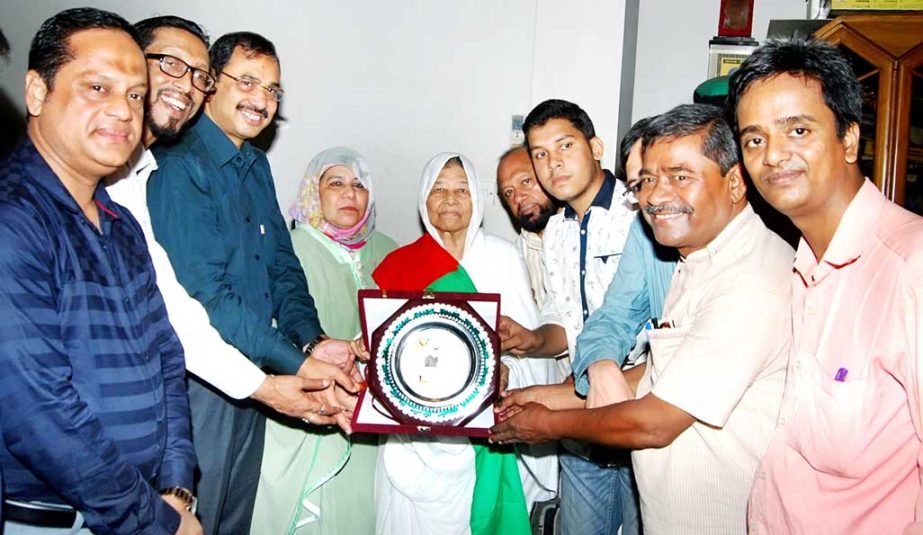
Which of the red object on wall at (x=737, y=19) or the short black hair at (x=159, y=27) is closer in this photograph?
the short black hair at (x=159, y=27)

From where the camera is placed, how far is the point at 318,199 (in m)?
3.23

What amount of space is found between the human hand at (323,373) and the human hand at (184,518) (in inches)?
30.0

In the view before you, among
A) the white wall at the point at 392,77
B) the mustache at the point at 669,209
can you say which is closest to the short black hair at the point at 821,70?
the mustache at the point at 669,209

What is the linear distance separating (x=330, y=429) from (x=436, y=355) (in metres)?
0.77

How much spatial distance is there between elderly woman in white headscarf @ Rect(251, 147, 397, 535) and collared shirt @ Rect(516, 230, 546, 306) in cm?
65

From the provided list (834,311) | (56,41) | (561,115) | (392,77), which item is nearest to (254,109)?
(56,41)

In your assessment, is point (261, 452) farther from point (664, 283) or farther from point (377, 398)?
point (664, 283)

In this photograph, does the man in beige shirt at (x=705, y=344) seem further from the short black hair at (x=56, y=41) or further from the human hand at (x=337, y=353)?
the short black hair at (x=56, y=41)

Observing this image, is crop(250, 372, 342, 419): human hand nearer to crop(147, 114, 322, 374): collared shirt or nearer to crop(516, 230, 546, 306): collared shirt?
crop(147, 114, 322, 374): collared shirt

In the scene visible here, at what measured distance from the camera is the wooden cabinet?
338 centimetres

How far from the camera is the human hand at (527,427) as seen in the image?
2.18m

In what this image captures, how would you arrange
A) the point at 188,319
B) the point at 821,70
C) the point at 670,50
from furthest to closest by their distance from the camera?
the point at 670,50
the point at 188,319
the point at 821,70

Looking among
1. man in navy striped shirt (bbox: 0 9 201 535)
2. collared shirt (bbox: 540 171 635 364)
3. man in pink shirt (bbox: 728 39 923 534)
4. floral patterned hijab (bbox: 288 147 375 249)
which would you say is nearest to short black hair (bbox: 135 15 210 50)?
man in navy striped shirt (bbox: 0 9 201 535)

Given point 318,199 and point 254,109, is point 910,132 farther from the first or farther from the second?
point 254,109
